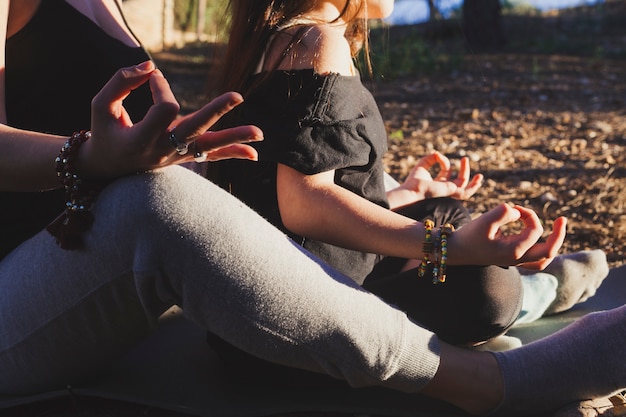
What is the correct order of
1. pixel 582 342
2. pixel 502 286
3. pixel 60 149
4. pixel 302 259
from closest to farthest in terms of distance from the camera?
pixel 60 149, pixel 302 259, pixel 582 342, pixel 502 286

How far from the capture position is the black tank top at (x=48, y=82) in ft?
5.80

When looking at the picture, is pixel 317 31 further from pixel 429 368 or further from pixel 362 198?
pixel 429 368

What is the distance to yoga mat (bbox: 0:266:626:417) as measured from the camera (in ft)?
5.78

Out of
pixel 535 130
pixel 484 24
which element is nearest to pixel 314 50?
pixel 535 130

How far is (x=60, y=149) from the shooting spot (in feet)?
4.74

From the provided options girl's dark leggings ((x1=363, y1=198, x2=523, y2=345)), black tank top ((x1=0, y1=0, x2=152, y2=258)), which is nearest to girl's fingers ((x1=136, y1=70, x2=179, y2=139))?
black tank top ((x1=0, y1=0, x2=152, y2=258))

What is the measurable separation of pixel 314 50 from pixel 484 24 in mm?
6867

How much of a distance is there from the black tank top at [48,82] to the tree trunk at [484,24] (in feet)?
22.0

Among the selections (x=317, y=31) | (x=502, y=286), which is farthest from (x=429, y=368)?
(x=317, y=31)

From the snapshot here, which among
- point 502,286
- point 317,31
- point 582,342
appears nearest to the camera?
point 582,342

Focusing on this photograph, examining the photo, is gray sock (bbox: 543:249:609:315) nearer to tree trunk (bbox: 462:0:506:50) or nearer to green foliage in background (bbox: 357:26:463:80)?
green foliage in background (bbox: 357:26:463:80)

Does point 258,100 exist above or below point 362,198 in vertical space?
above

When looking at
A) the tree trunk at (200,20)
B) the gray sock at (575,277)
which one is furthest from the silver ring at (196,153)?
the tree trunk at (200,20)

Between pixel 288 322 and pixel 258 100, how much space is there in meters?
0.56
